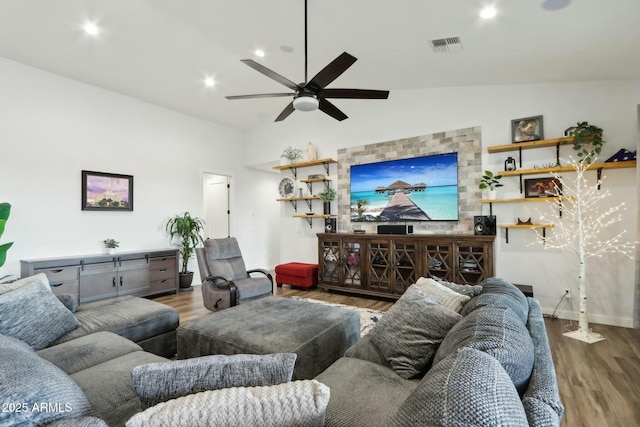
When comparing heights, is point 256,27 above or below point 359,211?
above

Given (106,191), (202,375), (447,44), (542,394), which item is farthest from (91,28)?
(542,394)

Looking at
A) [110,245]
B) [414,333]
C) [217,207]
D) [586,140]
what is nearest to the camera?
[414,333]

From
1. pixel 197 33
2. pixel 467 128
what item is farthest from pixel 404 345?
pixel 197 33

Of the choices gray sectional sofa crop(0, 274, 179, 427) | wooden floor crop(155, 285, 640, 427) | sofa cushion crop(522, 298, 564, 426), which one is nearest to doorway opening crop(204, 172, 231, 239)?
wooden floor crop(155, 285, 640, 427)

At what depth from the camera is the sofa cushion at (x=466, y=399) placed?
0.63 meters

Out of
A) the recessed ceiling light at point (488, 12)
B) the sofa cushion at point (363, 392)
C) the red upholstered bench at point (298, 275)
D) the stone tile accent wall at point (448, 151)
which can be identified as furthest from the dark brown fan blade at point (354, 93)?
the red upholstered bench at point (298, 275)

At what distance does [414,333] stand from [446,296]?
0.44m

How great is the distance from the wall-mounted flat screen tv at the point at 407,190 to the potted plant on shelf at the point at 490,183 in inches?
15.2

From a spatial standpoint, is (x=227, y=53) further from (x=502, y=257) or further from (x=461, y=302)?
(x=502, y=257)

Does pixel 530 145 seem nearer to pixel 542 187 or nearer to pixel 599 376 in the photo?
pixel 542 187

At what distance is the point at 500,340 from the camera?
1.01 meters

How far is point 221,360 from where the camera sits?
3.11 feet

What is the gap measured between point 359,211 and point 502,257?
2.19 meters

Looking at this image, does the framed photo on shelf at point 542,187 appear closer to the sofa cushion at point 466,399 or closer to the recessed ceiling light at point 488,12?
the recessed ceiling light at point 488,12
